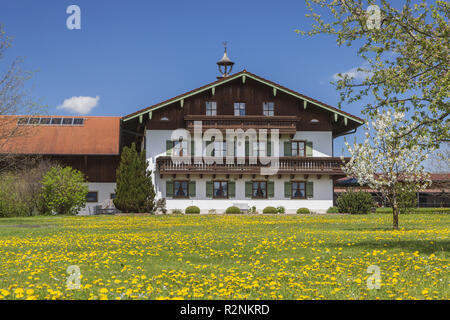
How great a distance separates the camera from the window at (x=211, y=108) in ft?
152

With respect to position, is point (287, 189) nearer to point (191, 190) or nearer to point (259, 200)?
point (259, 200)

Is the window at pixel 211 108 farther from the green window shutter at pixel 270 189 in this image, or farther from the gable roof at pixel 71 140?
the gable roof at pixel 71 140

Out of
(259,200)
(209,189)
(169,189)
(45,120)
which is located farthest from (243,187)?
(45,120)

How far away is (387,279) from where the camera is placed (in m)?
8.96

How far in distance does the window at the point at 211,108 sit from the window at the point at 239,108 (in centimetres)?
173

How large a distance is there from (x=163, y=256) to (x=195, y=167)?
31.9m

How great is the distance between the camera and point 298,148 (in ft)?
155

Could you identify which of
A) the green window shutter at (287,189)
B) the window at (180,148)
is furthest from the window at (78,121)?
the green window shutter at (287,189)

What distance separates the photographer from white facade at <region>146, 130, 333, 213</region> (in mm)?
45844

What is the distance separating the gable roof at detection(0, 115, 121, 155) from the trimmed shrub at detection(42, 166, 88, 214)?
681 centimetres

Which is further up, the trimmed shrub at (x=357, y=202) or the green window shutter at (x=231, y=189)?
the green window shutter at (x=231, y=189)

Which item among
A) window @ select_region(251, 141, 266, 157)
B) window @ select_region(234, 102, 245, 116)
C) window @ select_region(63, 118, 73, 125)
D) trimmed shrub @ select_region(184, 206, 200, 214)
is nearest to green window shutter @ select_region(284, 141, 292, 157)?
window @ select_region(251, 141, 266, 157)

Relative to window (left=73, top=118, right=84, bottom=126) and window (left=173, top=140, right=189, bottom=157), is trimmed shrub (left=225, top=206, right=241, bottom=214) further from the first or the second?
window (left=73, top=118, right=84, bottom=126)

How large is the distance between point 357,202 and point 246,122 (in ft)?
37.9
